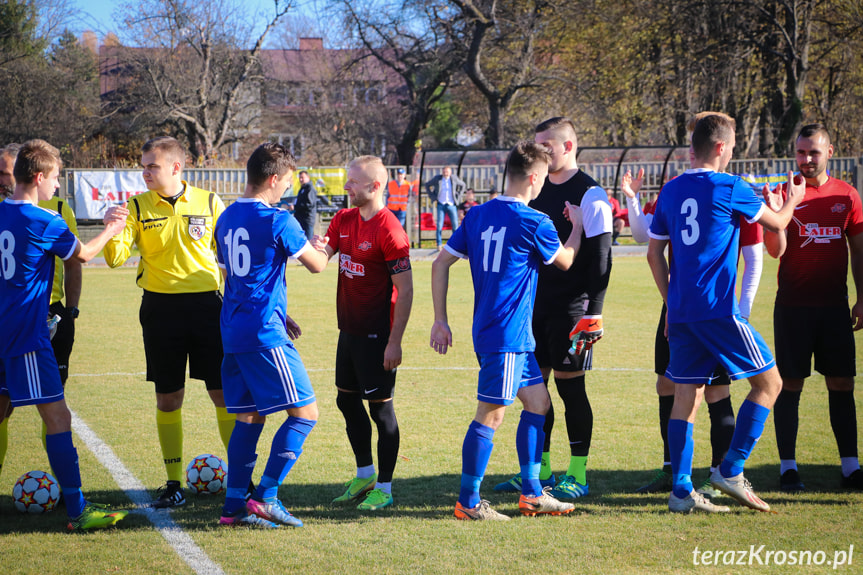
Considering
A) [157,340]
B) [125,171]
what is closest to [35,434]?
[157,340]

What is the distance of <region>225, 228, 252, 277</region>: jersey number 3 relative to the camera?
411cm

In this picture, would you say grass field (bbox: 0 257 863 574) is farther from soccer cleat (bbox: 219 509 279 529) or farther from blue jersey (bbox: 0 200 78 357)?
blue jersey (bbox: 0 200 78 357)

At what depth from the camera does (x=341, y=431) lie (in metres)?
6.28

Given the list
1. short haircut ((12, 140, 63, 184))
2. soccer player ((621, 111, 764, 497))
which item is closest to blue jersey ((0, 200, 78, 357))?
short haircut ((12, 140, 63, 184))

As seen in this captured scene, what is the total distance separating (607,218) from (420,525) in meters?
2.16

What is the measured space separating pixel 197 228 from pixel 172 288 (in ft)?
1.38

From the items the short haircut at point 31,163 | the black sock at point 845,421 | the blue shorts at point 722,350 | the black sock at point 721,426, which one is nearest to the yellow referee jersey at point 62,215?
the short haircut at point 31,163

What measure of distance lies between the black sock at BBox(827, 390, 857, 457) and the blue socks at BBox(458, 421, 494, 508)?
7.96 ft

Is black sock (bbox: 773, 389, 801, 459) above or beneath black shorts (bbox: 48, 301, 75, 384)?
beneath

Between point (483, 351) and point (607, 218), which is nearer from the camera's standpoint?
point (483, 351)

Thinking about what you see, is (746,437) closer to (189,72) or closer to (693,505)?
(693,505)

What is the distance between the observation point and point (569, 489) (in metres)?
4.75

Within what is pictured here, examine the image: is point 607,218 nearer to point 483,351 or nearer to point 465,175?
point 483,351

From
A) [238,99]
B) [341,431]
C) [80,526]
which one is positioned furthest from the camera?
[238,99]
